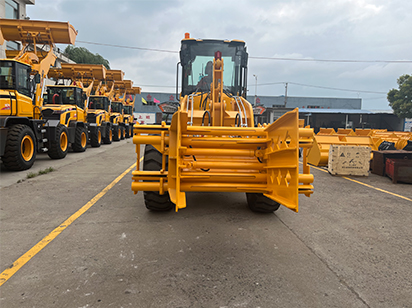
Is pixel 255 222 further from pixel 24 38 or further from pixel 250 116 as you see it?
pixel 24 38

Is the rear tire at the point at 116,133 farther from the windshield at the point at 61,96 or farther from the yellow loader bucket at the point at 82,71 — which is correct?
the windshield at the point at 61,96

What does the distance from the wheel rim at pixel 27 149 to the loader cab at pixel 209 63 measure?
5.21 metres

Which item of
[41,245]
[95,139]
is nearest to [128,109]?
[95,139]

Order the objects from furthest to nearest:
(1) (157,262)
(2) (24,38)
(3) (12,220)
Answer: (2) (24,38) < (3) (12,220) < (1) (157,262)

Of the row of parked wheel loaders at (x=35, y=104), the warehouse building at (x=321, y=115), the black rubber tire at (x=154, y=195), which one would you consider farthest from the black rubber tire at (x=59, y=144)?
the warehouse building at (x=321, y=115)

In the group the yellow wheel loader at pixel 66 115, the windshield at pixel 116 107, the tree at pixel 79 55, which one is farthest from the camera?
the tree at pixel 79 55

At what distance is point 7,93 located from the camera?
7.47m

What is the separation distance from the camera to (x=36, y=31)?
9445 mm

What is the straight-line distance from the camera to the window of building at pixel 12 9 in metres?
22.7

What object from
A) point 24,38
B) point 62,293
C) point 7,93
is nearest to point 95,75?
point 24,38

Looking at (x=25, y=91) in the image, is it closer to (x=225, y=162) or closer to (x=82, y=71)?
(x=225, y=162)

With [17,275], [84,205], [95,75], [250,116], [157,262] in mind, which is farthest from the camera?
[95,75]

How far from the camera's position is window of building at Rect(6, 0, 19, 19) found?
22.7 meters

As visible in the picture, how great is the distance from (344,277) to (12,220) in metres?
4.53
